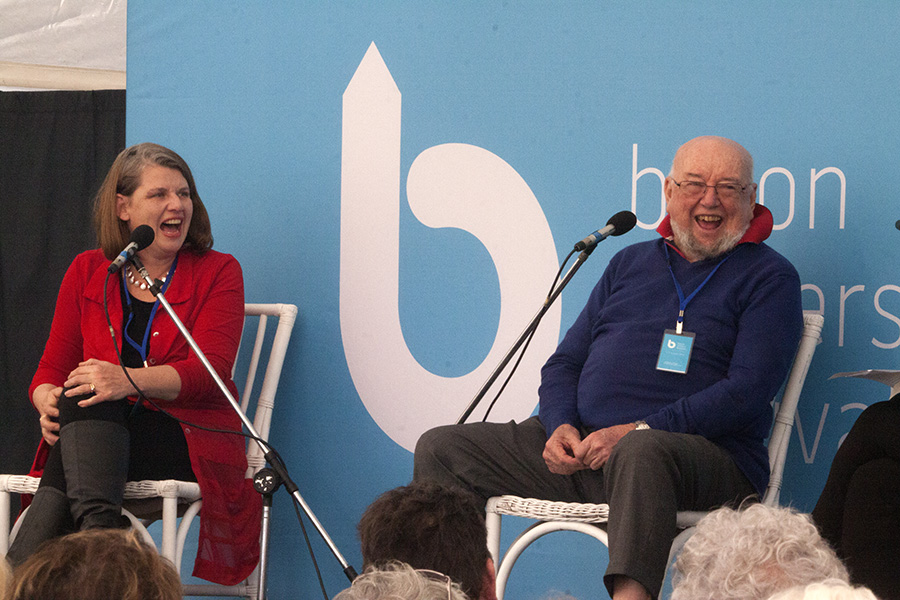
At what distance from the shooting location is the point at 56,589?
33.7 inches

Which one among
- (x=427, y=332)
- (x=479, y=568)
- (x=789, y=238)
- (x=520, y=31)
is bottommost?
(x=479, y=568)

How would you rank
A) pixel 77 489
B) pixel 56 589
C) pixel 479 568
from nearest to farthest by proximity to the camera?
pixel 56 589 < pixel 479 568 < pixel 77 489

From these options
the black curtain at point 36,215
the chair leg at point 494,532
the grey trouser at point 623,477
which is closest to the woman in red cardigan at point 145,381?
the grey trouser at point 623,477

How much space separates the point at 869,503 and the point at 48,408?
191cm

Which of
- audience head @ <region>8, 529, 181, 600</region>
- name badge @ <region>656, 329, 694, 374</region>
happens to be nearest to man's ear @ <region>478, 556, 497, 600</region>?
audience head @ <region>8, 529, 181, 600</region>

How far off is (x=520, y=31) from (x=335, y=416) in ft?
4.25

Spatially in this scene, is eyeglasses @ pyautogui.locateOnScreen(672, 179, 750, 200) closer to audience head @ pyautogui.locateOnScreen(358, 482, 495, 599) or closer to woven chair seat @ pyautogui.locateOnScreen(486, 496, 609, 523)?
woven chair seat @ pyautogui.locateOnScreen(486, 496, 609, 523)

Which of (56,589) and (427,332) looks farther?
(427,332)

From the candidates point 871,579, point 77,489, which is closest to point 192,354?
point 77,489

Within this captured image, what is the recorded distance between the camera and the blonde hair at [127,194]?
271 cm

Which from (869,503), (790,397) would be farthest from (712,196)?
(869,503)

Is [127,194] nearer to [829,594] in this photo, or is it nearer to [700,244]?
[700,244]

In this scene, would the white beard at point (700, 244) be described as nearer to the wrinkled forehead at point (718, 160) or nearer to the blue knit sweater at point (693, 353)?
the blue knit sweater at point (693, 353)

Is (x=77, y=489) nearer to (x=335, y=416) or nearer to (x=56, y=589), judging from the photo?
(x=335, y=416)
